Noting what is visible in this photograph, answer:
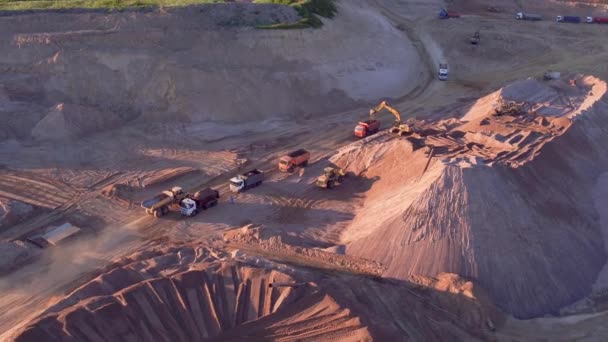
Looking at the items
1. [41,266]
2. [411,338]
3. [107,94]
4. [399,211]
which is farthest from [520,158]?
[107,94]

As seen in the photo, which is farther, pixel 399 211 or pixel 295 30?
pixel 295 30

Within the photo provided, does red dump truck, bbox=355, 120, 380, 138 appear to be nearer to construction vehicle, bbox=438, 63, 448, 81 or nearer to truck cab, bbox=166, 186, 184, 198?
construction vehicle, bbox=438, 63, 448, 81

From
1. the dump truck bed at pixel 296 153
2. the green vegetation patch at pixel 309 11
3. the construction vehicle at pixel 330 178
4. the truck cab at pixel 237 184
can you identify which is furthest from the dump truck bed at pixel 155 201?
the green vegetation patch at pixel 309 11

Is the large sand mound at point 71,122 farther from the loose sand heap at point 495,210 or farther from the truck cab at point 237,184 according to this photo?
the loose sand heap at point 495,210

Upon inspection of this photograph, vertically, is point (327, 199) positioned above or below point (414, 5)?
below

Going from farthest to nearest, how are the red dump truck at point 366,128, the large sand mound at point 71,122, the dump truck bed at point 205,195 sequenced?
1. the red dump truck at point 366,128
2. the large sand mound at point 71,122
3. the dump truck bed at point 205,195

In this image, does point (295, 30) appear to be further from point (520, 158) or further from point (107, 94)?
point (520, 158)

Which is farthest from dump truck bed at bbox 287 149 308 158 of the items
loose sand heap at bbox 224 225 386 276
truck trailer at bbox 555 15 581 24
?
truck trailer at bbox 555 15 581 24
